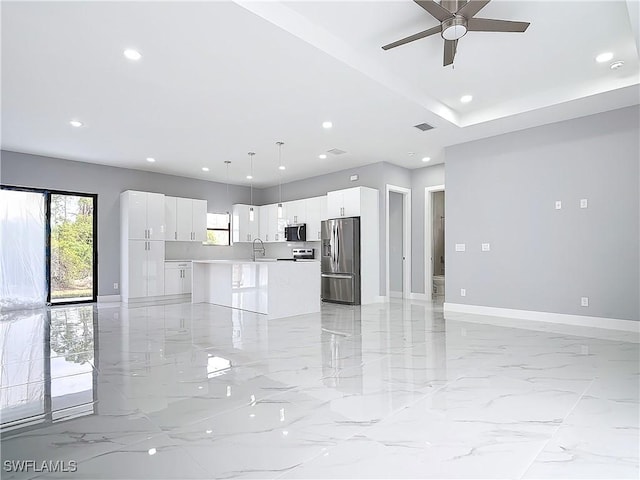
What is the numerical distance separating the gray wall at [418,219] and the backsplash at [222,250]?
219cm

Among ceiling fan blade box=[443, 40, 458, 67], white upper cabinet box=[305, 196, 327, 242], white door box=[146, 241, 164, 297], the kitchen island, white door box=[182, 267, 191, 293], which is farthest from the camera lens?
white door box=[182, 267, 191, 293]

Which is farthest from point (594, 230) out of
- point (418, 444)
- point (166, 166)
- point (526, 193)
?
point (166, 166)

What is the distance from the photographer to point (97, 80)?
4.00m

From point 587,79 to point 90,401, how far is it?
5.79m

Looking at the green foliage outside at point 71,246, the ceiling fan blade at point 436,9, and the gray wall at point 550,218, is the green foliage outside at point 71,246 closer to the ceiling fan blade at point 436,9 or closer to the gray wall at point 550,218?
the gray wall at point 550,218

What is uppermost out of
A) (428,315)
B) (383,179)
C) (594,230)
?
(383,179)

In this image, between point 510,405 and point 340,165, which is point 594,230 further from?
point 340,165

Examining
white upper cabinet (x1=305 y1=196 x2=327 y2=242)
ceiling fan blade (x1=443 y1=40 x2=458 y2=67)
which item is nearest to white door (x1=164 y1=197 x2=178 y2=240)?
white upper cabinet (x1=305 y1=196 x2=327 y2=242)

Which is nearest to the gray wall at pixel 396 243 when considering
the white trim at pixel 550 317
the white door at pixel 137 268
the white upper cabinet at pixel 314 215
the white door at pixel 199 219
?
the white upper cabinet at pixel 314 215

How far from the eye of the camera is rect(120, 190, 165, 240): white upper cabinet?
24.8ft

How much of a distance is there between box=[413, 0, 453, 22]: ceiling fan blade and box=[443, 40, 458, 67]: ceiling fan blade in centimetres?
35

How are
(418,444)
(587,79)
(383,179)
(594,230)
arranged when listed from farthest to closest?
1. (383,179)
2. (594,230)
3. (587,79)
4. (418,444)

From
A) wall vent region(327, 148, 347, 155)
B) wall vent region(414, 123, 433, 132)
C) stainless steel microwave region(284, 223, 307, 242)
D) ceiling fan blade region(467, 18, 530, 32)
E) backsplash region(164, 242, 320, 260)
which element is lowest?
backsplash region(164, 242, 320, 260)

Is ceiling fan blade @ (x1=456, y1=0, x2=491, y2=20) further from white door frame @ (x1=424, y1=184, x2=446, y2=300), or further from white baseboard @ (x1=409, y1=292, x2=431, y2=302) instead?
white baseboard @ (x1=409, y1=292, x2=431, y2=302)
